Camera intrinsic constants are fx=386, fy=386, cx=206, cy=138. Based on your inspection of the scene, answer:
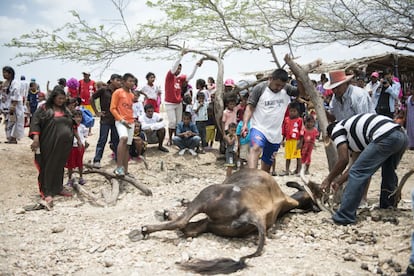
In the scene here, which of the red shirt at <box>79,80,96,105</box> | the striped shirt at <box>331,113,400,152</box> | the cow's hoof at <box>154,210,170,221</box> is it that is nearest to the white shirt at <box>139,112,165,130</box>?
the red shirt at <box>79,80,96,105</box>

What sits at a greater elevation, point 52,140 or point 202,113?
point 202,113

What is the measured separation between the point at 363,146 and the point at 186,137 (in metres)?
5.02

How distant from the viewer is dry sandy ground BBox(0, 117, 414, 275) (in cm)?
334

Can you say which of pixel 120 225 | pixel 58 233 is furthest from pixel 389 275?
pixel 58 233

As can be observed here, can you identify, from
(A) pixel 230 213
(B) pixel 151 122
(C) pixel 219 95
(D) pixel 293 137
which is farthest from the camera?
(B) pixel 151 122

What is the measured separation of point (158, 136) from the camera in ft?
29.5

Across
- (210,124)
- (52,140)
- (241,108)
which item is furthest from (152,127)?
(52,140)

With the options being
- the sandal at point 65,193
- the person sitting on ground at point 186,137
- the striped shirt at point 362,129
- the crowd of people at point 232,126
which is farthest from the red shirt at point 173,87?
the striped shirt at point 362,129

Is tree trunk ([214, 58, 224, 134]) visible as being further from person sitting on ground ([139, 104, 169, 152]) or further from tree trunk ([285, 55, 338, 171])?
tree trunk ([285, 55, 338, 171])

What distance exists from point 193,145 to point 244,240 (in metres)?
5.12

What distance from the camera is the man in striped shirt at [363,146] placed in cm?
409

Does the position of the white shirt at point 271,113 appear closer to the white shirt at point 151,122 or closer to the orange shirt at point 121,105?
the orange shirt at point 121,105

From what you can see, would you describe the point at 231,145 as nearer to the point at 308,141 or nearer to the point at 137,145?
the point at 308,141

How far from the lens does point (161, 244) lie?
12.5ft
